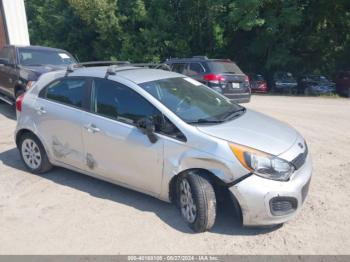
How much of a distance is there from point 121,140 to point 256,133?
1524mm

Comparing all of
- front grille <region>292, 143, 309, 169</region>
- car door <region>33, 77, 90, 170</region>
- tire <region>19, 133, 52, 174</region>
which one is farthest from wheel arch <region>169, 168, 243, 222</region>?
tire <region>19, 133, 52, 174</region>

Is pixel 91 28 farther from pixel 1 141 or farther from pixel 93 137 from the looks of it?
pixel 93 137

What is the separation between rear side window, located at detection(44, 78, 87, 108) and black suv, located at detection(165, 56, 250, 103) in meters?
5.79

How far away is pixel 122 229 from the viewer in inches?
143

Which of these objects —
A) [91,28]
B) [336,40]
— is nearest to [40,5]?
[91,28]

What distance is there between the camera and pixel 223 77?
396 inches

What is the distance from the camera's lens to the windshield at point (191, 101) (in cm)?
393

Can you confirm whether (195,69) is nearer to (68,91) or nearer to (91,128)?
(68,91)

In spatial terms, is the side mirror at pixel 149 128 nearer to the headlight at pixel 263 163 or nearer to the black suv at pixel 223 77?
the headlight at pixel 263 163

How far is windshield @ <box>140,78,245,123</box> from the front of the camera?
393 cm

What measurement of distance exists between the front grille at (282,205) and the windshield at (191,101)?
1100 mm

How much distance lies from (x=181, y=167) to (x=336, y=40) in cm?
2330

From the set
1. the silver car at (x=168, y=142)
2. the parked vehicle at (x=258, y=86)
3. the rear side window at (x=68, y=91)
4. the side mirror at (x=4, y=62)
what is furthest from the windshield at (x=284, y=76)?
the rear side window at (x=68, y=91)

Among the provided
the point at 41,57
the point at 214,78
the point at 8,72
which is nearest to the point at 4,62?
the point at 8,72
